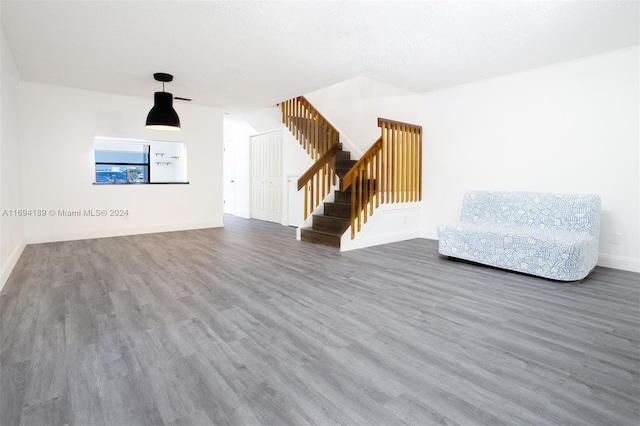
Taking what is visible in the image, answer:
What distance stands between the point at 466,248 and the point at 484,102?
2.37 m

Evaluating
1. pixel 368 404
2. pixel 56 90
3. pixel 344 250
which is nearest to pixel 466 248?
pixel 344 250

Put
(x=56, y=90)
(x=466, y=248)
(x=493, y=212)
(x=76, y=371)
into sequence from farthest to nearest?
→ (x=56, y=90)
(x=493, y=212)
(x=466, y=248)
(x=76, y=371)

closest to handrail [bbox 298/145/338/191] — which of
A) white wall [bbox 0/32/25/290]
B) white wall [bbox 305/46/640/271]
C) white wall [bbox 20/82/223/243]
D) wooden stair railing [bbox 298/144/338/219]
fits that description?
wooden stair railing [bbox 298/144/338/219]

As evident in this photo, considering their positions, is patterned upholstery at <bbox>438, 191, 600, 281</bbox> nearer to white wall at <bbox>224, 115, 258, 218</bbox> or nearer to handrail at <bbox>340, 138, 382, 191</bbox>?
handrail at <bbox>340, 138, 382, 191</bbox>

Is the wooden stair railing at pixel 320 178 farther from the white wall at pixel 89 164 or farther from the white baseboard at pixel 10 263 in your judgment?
the white baseboard at pixel 10 263

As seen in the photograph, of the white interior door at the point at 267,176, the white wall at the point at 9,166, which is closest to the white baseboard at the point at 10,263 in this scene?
the white wall at the point at 9,166

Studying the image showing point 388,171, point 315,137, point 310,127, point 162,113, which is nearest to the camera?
point 162,113

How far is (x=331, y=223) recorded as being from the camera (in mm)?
5555

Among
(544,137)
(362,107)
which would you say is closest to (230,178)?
(362,107)

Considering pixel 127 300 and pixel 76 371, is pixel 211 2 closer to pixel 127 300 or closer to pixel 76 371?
pixel 127 300

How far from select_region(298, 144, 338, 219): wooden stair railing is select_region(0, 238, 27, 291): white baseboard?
12.4ft

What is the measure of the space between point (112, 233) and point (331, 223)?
3823mm

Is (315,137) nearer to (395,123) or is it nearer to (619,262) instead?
(395,123)

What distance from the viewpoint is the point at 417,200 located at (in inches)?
235
